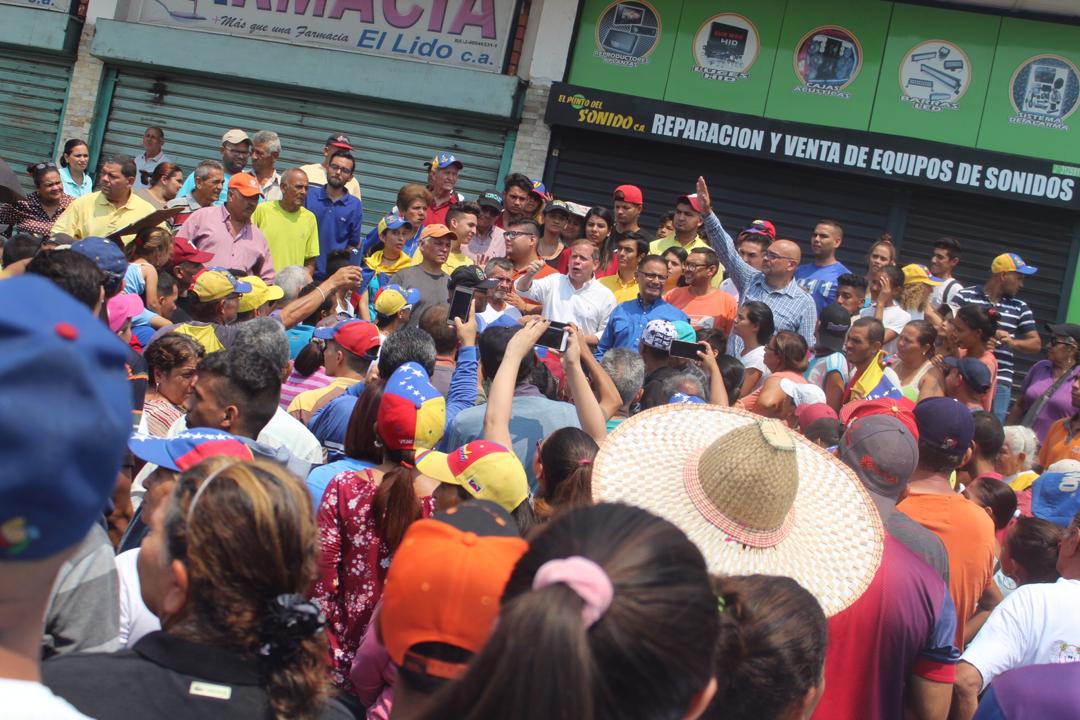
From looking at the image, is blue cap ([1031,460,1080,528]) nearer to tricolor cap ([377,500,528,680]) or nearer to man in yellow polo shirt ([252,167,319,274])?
tricolor cap ([377,500,528,680])

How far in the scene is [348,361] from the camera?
587 cm

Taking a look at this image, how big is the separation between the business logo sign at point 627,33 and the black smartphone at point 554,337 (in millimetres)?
9000

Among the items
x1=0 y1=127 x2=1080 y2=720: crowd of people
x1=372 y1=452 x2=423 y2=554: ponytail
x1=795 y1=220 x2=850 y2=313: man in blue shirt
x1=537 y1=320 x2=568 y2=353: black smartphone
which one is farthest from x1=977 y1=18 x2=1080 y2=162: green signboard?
x1=372 y1=452 x2=423 y2=554: ponytail

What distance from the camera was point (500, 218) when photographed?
1143cm

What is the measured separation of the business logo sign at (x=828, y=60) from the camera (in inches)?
522

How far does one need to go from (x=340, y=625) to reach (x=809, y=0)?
11759 millimetres

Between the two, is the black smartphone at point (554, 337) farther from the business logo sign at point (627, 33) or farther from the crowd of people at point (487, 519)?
the business logo sign at point (627, 33)

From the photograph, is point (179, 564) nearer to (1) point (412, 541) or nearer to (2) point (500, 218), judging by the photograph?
(1) point (412, 541)

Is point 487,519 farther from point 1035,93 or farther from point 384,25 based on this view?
point 384,25

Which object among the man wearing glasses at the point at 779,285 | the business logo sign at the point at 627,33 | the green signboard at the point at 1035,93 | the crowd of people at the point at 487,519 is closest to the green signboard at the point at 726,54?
the business logo sign at the point at 627,33

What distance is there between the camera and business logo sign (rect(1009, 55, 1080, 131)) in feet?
42.2

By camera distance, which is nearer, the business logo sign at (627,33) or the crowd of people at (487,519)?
the crowd of people at (487,519)

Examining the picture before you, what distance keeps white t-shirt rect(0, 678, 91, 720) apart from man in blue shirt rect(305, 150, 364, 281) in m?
9.48

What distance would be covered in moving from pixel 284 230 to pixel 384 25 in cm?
562
